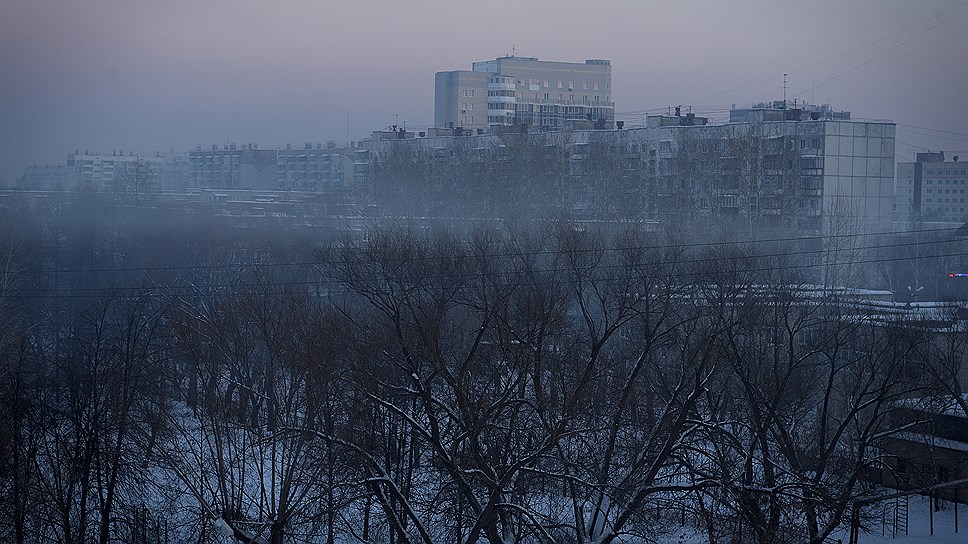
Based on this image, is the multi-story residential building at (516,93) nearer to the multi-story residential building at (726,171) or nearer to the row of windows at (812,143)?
the multi-story residential building at (726,171)

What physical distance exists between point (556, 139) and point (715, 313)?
1870cm

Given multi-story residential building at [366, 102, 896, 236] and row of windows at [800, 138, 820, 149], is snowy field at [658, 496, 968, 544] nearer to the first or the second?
multi-story residential building at [366, 102, 896, 236]

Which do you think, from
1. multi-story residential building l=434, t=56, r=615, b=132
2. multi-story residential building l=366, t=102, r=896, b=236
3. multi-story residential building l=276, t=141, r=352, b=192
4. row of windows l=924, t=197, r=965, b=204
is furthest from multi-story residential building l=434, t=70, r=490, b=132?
row of windows l=924, t=197, r=965, b=204

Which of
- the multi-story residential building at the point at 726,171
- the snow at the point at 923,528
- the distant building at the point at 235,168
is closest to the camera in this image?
the snow at the point at 923,528

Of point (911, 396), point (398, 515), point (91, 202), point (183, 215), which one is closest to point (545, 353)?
point (398, 515)

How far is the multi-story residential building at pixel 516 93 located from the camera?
49.6m

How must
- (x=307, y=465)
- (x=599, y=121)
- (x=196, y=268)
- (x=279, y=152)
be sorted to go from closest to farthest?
(x=307, y=465) < (x=196, y=268) < (x=599, y=121) < (x=279, y=152)

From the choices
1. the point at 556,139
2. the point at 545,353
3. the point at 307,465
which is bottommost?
the point at 307,465

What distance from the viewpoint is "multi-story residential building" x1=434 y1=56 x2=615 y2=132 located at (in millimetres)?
49625

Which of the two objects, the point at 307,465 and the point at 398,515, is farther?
the point at 307,465

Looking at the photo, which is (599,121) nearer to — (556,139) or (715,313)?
(556,139)

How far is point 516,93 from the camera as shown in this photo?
52125mm

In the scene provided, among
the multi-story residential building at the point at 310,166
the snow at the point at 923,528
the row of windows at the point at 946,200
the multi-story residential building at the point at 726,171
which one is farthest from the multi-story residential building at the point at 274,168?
the snow at the point at 923,528

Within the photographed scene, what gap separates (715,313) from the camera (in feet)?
37.1
